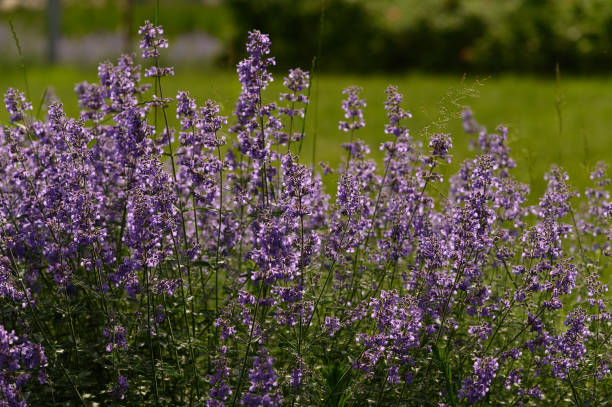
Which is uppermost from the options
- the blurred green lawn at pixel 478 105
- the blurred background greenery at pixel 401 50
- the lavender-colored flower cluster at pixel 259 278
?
the blurred background greenery at pixel 401 50

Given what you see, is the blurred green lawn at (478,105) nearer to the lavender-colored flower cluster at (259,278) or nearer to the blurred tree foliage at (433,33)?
the blurred tree foliage at (433,33)

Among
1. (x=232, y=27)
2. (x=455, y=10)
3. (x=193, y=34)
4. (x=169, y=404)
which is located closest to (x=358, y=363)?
(x=169, y=404)

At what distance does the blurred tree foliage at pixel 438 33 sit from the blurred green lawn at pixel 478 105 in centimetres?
56

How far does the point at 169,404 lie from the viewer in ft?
12.0

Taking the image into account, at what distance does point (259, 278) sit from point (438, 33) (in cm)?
1317

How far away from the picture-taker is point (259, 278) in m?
3.35

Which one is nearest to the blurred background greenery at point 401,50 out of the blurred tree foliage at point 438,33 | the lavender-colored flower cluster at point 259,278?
the blurred tree foliage at point 438,33

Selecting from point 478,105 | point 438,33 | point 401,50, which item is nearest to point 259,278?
point 478,105

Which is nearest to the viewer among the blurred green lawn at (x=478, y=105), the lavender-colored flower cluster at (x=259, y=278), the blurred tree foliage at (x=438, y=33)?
the lavender-colored flower cluster at (x=259, y=278)

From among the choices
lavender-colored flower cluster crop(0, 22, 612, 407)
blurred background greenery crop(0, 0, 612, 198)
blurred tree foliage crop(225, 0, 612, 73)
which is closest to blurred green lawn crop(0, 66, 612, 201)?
blurred background greenery crop(0, 0, 612, 198)

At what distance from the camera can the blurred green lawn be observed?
32.1ft

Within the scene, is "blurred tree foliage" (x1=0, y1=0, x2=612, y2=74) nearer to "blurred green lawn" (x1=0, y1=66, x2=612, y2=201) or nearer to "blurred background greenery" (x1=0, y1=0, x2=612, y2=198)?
A: "blurred background greenery" (x1=0, y1=0, x2=612, y2=198)

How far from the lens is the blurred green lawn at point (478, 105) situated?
32.1 feet

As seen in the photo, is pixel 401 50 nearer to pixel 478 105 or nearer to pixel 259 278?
pixel 478 105
